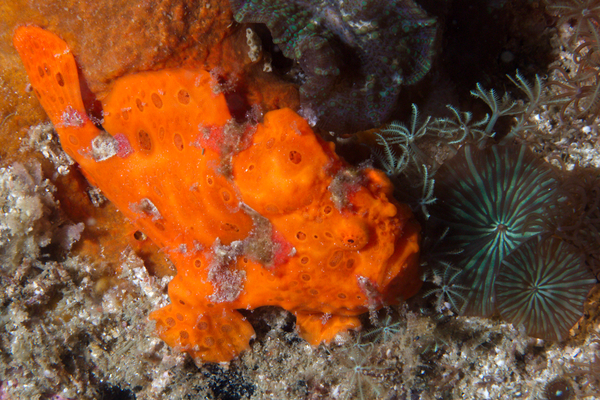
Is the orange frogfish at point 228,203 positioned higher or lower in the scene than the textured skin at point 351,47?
lower


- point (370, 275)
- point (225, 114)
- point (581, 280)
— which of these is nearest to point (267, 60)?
point (225, 114)

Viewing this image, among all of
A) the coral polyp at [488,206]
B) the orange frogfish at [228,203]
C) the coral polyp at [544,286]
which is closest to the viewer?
the orange frogfish at [228,203]

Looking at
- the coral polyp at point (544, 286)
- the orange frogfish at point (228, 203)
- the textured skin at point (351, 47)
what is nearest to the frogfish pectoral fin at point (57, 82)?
the orange frogfish at point (228, 203)

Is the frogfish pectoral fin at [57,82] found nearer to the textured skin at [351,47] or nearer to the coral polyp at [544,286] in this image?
the textured skin at [351,47]

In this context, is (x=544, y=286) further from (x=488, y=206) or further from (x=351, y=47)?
(x=351, y=47)

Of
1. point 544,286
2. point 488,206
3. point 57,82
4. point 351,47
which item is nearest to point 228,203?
point 351,47

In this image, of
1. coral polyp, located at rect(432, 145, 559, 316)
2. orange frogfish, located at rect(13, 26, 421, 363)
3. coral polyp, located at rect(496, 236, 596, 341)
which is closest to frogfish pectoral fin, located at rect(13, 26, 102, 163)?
orange frogfish, located at rect(13, 26, 421, 363)

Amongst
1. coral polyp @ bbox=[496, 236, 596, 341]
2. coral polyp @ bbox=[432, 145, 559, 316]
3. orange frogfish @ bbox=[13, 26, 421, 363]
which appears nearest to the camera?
orange frogfish @ bbox=[13, 26, 421, 363]

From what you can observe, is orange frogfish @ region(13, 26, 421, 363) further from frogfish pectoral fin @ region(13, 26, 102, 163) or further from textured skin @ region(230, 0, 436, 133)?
textured skin @ region(230, 0, 436, 133)
